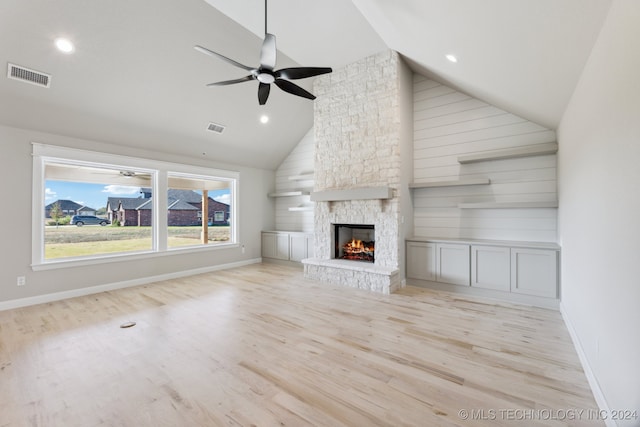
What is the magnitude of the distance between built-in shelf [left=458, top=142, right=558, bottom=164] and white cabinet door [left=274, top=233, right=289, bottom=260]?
431 cm

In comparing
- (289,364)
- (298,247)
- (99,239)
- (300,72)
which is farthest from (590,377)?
(99,239)

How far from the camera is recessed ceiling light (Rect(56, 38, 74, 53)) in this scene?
3.24 metres

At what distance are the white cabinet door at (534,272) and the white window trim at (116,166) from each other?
19.0 ft

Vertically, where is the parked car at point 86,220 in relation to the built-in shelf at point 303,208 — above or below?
below

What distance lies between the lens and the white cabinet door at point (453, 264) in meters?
4.43

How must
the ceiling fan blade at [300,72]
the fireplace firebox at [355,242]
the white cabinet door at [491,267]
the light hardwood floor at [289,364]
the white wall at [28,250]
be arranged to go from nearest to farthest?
the light hardwood floor at [289,364], the ceiling fan blade at [300,72], the white wall at [28,250], the white cabinet door at [491,267], the fireplace firebox at [355,242]

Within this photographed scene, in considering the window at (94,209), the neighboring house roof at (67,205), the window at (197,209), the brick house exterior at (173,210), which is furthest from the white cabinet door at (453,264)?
the neighboring house roof at (67,205)

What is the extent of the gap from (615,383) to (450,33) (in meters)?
3.12

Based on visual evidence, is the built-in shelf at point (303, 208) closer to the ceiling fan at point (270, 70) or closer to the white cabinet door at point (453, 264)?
the white cabinet door at point (453, 264)

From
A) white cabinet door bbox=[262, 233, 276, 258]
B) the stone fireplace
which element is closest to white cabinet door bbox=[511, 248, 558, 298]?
the stone fireplace

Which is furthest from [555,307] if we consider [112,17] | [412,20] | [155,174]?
[155,174]

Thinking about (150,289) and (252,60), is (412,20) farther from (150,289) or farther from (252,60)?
(150,289)

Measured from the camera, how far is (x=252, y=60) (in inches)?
179

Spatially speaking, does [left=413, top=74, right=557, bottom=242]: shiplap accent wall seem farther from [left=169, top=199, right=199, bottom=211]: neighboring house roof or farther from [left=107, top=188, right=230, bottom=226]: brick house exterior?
[left=169, top=199, right=199, bottom=211]: neighboring house roof
